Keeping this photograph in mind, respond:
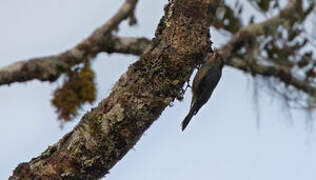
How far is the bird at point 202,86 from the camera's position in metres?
4.18

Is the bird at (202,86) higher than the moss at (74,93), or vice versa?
the bird at (202,86)

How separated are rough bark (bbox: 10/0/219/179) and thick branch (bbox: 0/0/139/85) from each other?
1.70 m

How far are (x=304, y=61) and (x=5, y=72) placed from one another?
466 centimetres

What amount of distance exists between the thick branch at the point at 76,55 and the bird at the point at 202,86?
1.28 m

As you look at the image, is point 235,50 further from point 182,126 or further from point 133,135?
point 133,135

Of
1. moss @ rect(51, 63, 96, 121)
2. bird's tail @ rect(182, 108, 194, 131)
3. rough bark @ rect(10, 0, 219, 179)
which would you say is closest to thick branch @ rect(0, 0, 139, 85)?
moss @ rect(51, 63, 96, 121)

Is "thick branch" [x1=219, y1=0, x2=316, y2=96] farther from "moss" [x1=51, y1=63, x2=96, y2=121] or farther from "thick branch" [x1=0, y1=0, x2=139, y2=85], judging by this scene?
"moss" [x1=51, y1=63, x2=96, y2=121]

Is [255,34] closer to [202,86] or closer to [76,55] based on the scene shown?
[76,55]

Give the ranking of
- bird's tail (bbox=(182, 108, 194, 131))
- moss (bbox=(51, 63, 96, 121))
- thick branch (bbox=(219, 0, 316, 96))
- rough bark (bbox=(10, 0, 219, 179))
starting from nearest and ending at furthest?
1. rough bark (bbox=(10, 0, 219, 179))
2. moss (bbox=(51, 63, 96, 121))
3. bird's tail (bbox=(182, 108, 194, 131))
4. thick branch (bbox=(219, 0, 316, 96))

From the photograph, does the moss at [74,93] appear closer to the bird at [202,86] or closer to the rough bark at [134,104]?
the bird at [202,86]

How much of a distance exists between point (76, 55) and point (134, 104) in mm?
2473

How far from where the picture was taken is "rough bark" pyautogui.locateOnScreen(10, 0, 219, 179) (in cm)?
Result: 301

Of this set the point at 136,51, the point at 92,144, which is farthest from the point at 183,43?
the point at 136,51

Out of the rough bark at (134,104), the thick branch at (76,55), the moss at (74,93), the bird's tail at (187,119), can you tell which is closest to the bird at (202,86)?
the bird's tail at (187,119)
